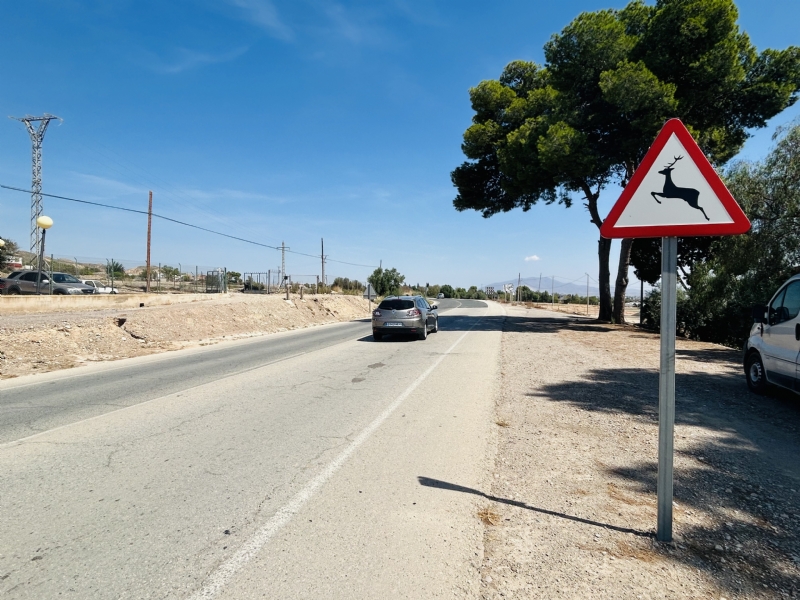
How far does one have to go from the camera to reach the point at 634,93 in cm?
1895

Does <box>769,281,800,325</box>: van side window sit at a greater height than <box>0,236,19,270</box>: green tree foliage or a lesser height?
lesser

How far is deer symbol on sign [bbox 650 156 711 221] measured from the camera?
3.07 meters

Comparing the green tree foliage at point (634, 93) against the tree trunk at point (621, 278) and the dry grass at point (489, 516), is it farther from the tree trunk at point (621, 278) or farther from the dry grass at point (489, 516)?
the dry grass at point (489, 516)

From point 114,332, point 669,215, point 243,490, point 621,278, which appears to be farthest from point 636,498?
point 621,278

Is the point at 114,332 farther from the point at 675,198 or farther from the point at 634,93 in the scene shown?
the point at 634,93

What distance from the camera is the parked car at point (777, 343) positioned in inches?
258

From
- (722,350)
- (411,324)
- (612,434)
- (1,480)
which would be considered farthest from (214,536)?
(722,350)

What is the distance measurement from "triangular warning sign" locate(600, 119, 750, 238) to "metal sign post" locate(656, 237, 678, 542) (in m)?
0.15

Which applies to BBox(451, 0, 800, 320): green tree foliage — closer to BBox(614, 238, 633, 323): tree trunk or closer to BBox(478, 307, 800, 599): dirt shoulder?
BBox(614, 238, 633, 323): tree trunk

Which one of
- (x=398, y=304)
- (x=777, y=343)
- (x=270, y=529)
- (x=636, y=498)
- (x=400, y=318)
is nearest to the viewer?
(x=270, y=529)

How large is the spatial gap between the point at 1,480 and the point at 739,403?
9286mm

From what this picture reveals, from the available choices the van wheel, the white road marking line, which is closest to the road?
the white road marking line

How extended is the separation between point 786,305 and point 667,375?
569 centimetres

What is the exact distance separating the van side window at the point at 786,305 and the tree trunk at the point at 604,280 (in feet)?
62.2
